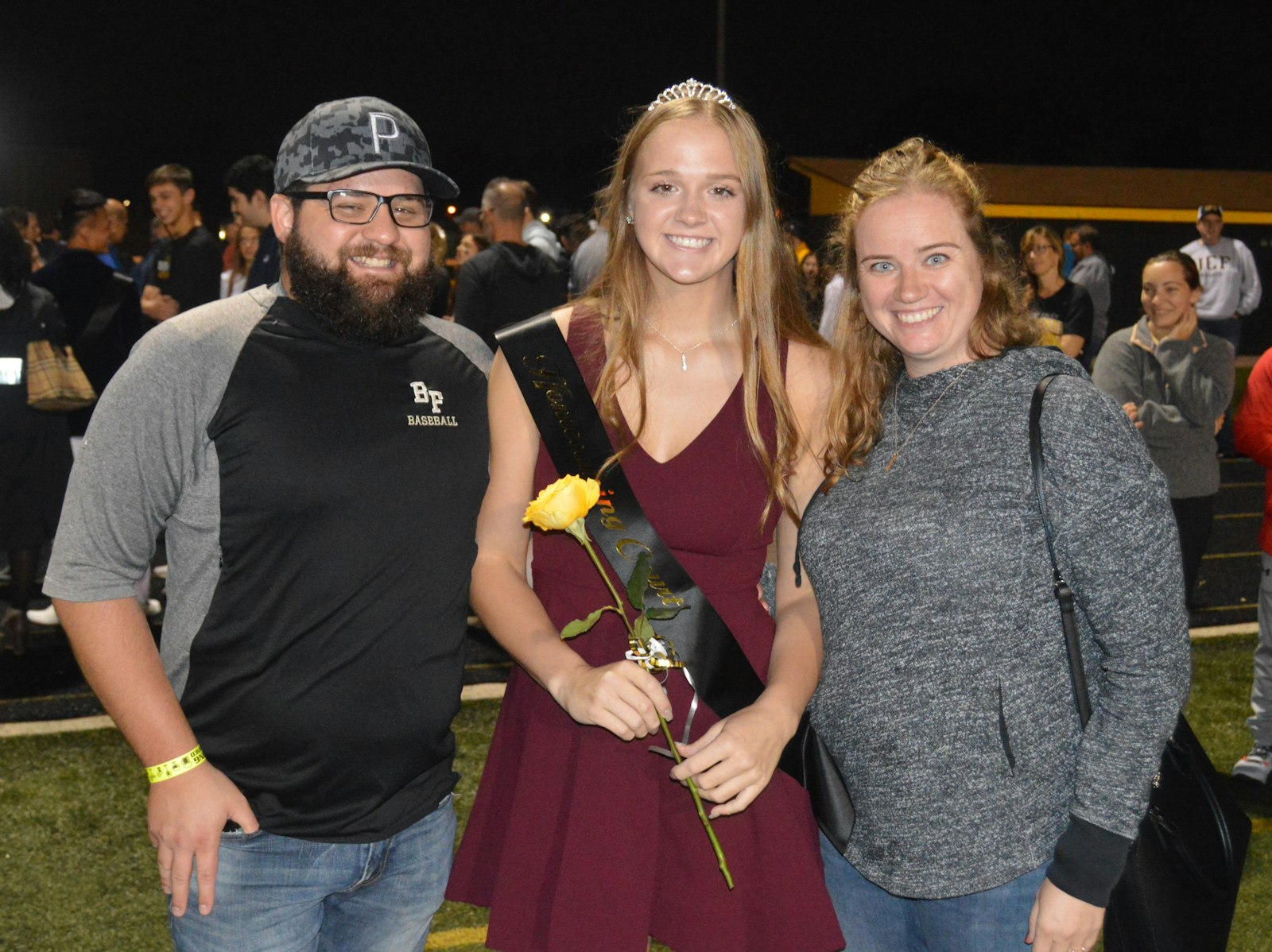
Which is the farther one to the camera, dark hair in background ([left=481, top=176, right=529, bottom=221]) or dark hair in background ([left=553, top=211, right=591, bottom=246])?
dark hair in background ([left=553, top=211, right=591, bottom=246])

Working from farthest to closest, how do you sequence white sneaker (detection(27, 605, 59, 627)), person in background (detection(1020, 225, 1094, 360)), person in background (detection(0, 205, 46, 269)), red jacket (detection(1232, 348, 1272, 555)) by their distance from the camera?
1. person in background (detection(0, 205, 46, 269))
2. person in background (detection(1020, 225, 1094, 360))
3. white sneaker (detection(27, 605, 59, 627))
4. red jacket (detection(1232, 348, 1272, 555))

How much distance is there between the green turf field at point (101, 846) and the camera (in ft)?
13.2

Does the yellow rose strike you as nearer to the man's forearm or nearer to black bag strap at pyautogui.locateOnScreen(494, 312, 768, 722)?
black bag strap at pyautogui.locateOnScreen(494, 312, 768, 722)

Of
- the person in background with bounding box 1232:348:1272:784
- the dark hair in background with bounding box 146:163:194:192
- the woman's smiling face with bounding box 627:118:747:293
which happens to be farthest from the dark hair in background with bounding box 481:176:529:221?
the woman's smiling face with bounding box 627:118:747:293

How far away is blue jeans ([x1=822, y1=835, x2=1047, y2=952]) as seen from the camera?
208cm

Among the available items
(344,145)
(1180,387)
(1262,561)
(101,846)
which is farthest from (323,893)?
(1180,387)

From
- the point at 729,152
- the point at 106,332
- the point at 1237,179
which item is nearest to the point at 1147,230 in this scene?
the point at 1237,179

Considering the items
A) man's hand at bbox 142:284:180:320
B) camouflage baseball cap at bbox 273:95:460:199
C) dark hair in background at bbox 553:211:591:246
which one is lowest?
man's hand at bbox 142:284:180:320

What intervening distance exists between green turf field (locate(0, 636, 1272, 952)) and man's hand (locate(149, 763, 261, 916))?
2191 millimetres

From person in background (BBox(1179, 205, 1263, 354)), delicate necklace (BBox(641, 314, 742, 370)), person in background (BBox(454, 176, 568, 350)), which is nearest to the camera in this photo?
delicate necklace (BBox(641, 314, 742, 370))

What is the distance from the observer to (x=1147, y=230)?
1844 cm

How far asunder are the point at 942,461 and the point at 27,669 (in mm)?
5935

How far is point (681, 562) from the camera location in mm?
2324

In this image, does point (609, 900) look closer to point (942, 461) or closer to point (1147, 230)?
point (942, 461)
